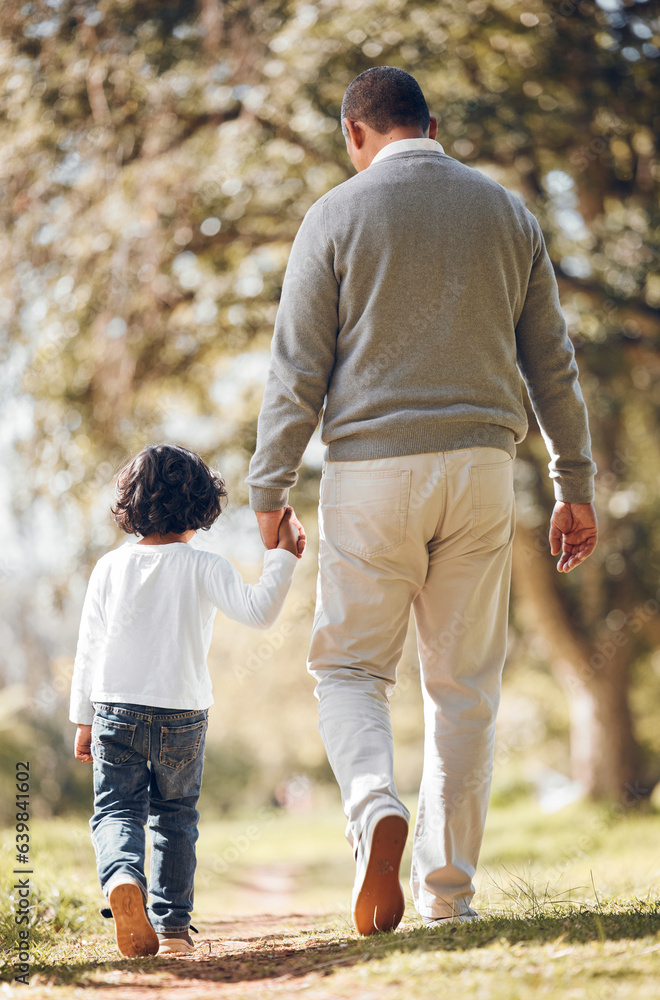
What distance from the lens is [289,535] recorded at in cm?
246

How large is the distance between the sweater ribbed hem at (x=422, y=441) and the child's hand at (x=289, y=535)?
0.82ft

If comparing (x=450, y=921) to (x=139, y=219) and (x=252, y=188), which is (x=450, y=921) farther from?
(x=252, y=188)

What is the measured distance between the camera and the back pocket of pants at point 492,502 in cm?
231

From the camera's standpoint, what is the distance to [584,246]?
6949 millimetres

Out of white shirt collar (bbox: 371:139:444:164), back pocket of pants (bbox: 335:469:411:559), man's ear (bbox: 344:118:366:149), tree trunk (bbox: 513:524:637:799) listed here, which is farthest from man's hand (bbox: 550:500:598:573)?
tree trunk (bbox: 513:524:637:799)

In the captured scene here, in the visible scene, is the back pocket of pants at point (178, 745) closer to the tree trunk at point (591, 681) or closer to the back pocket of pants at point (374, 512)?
the back pocket of pants at point (374, 512)

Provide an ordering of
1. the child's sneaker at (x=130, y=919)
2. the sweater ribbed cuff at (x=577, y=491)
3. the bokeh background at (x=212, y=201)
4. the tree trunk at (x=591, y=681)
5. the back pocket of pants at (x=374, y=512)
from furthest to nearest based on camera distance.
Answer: the tree trunk at (x=591, y=681) → the bokeh background at (x=212, y=201) → the sweater ribbed cuff at (x=577, y=491) → the back pocket of pants at (x=374, y=512) → the child's sneaker at (x=130, y=919)

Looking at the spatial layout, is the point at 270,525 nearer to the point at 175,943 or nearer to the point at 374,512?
the point at 374,512

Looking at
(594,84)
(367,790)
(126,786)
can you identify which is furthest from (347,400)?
(594,84)

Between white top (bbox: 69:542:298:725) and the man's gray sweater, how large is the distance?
0.23m

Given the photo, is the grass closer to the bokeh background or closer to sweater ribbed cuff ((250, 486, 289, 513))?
sweater ribbed cuff ((250, 486, 289, 513))

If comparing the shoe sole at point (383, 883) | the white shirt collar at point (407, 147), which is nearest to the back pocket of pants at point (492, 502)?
the shoe sole at point (383, 883)

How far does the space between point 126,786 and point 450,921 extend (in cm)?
88

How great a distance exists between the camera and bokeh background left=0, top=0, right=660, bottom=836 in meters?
5.53
